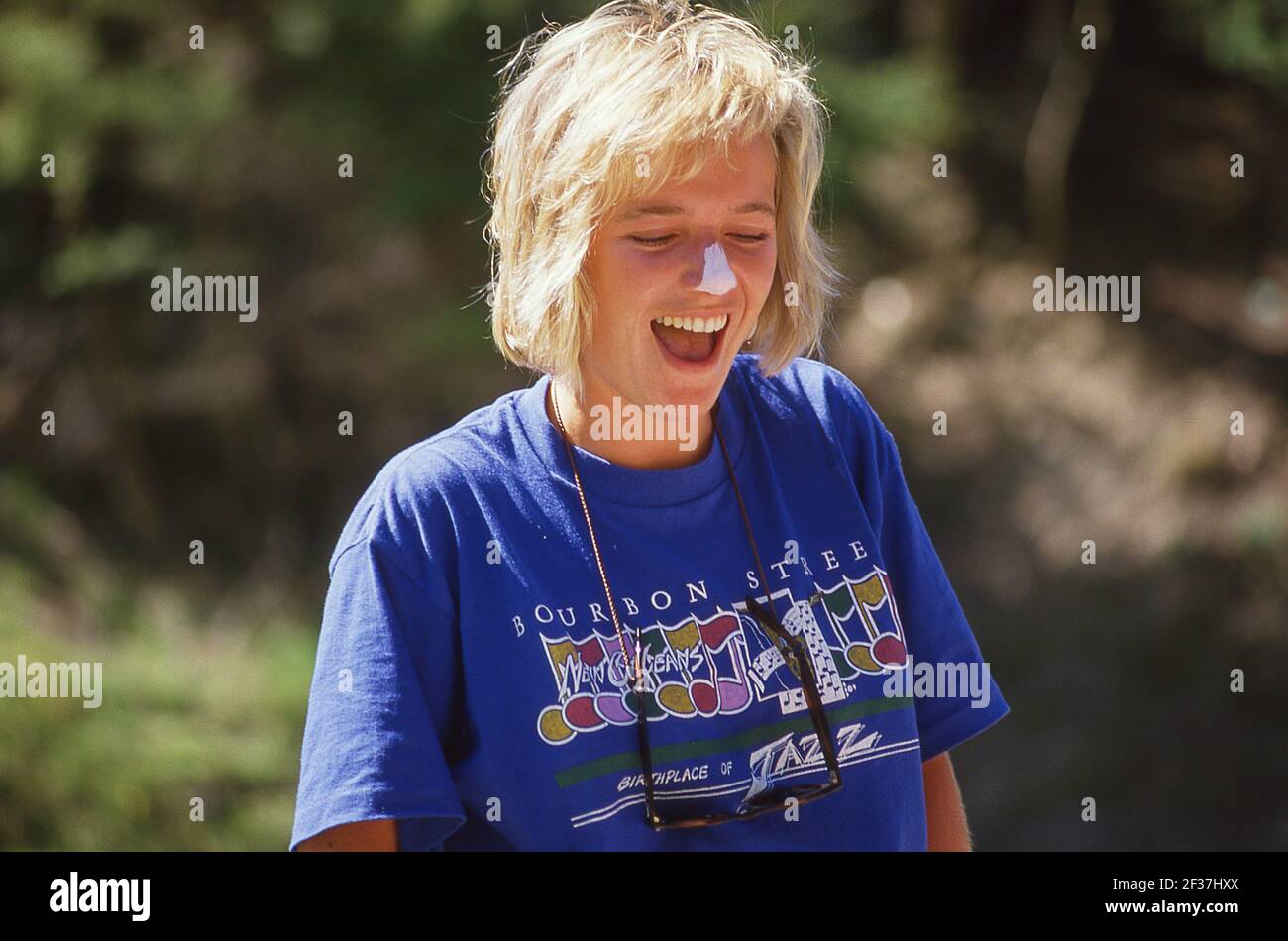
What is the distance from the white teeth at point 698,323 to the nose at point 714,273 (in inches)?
1.3

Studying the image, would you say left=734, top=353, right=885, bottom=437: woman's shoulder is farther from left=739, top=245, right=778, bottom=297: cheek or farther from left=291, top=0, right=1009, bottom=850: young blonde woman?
left=739, top=245, right=778, bottom=297: cheek

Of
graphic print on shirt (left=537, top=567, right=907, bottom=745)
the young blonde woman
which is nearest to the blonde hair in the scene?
the young blonde woman

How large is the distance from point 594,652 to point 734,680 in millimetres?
154

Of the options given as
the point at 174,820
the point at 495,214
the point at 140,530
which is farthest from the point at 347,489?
the point at 495,214

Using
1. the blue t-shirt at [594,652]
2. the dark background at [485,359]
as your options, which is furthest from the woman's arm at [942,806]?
the dark background at [485,359]

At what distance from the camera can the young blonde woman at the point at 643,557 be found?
1.39 m

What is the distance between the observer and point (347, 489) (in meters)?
5.68

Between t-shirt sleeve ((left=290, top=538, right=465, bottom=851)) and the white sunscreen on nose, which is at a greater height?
the white sunscreen on nose

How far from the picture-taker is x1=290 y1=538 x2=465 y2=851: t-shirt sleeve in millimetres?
1345

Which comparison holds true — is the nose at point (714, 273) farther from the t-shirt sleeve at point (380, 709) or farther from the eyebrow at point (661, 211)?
the t-shirt sleeve at point (380, 709)

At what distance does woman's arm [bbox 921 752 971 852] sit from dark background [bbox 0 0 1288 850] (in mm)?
2942

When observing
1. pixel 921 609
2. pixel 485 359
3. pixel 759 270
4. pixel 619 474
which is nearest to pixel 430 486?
pixel 619 474

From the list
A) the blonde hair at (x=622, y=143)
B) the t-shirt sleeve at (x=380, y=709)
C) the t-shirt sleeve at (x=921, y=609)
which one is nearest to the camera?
the t-shirt sleeve at (x=380, y=709)

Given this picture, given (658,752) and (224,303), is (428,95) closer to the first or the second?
(224,303)
